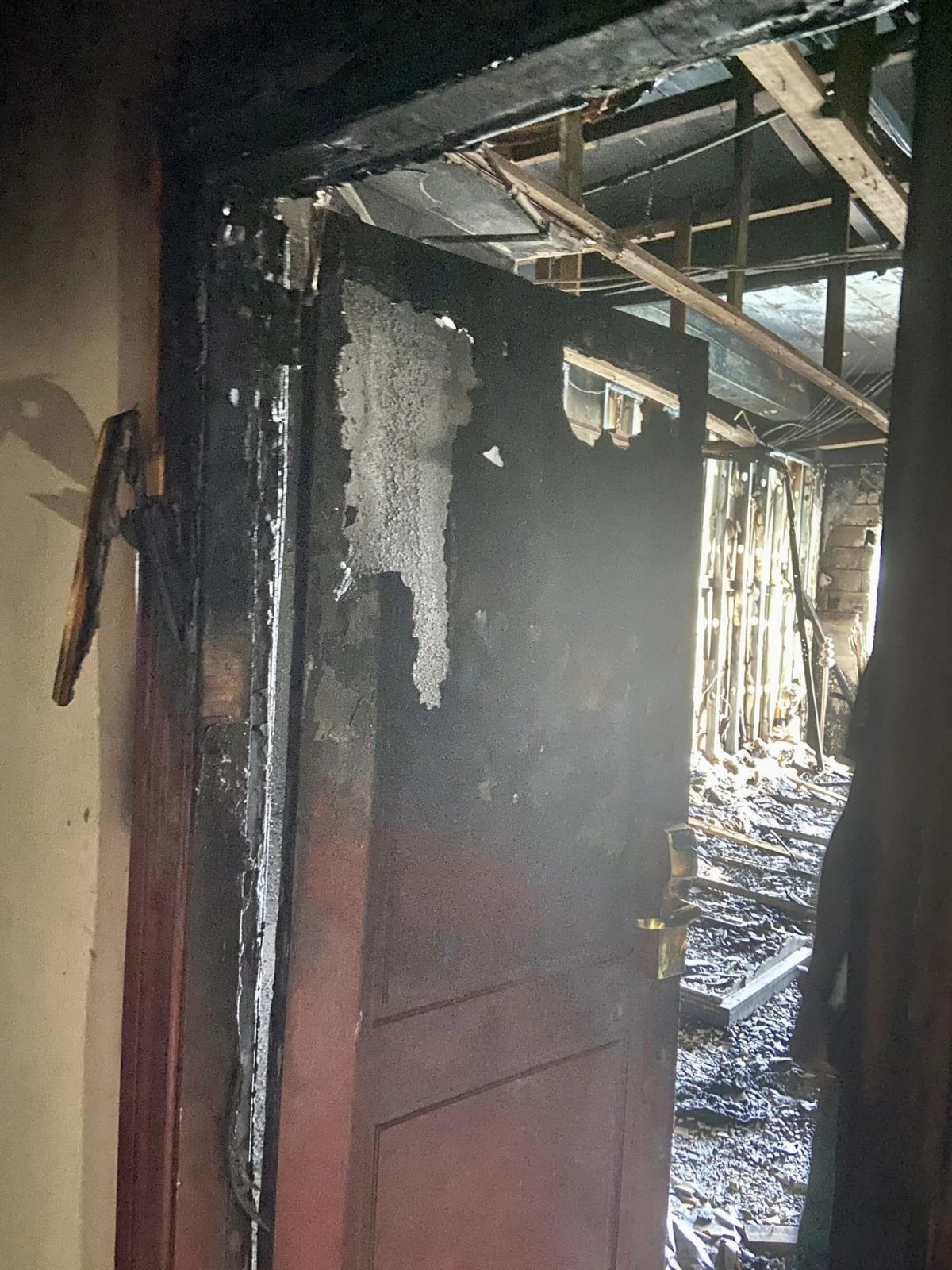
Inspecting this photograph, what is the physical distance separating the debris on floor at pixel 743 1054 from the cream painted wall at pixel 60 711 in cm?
93

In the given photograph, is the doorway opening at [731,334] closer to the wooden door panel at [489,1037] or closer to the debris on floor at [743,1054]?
the debris on floor at [743,1054]

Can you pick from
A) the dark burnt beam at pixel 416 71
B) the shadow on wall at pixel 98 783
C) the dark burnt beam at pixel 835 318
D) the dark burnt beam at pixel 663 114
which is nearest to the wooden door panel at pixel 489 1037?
the shadow on wall at pixel 98 783

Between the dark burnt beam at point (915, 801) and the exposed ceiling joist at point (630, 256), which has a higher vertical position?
the exposed ceiling joist at point (630, 256)

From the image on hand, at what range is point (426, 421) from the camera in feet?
3.99

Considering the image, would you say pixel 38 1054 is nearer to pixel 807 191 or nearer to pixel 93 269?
pixel 93 269

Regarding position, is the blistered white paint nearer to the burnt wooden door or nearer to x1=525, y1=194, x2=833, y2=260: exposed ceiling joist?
the burnt wooden door

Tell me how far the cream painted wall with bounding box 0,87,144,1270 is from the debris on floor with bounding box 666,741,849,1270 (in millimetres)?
931

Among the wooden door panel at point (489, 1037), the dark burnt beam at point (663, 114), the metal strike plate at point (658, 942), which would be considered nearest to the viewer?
the wooden door panel at point (489, 1037)

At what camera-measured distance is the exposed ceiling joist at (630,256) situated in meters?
1.60

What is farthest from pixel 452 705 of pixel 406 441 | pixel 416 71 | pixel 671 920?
pixel 416 71

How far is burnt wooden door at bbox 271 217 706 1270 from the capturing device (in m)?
1.16

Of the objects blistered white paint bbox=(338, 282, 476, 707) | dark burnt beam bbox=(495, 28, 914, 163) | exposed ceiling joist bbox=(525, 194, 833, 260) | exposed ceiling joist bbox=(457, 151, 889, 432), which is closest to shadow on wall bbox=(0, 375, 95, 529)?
blistered white paint bbox=(338, 282, 476, 707)

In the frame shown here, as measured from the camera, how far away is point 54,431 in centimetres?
115

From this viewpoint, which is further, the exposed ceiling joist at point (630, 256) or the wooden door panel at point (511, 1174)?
the exposed ceiling joist at point (630, 256)
